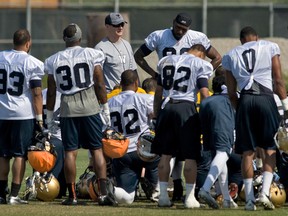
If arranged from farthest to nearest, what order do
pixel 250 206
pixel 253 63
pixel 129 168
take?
pixel 129 168
pixel 253 63
pixel 250 206

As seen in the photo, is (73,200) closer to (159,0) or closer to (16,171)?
(16,171)

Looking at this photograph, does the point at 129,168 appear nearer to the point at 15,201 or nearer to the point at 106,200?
the point at 106,200

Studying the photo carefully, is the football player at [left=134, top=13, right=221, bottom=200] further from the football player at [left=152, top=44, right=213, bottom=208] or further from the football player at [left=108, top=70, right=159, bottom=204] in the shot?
the football player at [left=152, top=44, right=213, bottom=208]

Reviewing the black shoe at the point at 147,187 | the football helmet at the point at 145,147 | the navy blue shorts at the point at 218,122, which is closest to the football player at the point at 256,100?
the navy blue shorts at the point at 218,122

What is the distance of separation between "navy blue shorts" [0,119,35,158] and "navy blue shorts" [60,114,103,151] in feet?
1.40

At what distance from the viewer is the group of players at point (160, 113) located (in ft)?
43.3

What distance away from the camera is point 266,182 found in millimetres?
13102

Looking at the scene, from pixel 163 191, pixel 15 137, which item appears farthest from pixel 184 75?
pixel 15 137

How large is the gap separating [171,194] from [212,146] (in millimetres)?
1386

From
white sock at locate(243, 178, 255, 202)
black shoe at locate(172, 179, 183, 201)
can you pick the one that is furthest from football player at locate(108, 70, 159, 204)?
white sock at locate(243, 178, 255, 202)

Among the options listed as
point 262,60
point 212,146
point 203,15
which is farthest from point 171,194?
point 203,15

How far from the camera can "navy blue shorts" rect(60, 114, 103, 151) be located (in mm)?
13719

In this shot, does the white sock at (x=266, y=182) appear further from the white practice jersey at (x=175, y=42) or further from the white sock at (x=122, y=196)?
the white practice jersey at (x=175, y=42)

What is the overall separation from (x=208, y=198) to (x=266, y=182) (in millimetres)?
668
